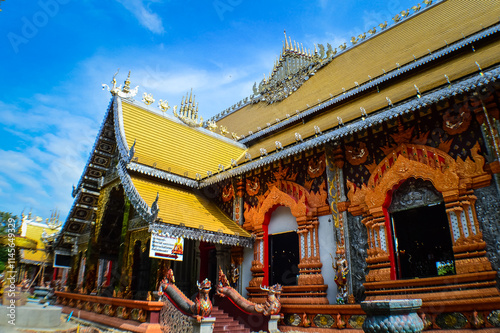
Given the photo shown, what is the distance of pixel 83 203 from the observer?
38.2ft

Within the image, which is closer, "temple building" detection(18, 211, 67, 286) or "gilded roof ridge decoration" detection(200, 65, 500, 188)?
"gilded roof ridge decoration" detection(200, 65, 500, 188)

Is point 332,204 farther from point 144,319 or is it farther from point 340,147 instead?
point 144,319

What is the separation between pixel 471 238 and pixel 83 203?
11057 mm

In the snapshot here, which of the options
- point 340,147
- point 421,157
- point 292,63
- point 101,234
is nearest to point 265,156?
point 340,147

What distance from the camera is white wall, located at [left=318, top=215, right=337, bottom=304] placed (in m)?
7.36

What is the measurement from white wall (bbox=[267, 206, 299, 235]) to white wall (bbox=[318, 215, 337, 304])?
3.21 feet

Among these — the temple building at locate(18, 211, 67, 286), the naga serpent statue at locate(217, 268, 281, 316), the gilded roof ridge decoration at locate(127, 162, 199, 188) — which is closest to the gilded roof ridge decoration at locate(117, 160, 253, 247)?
the gilded roof ridge decoration at locate(127, 162, 199, 188)

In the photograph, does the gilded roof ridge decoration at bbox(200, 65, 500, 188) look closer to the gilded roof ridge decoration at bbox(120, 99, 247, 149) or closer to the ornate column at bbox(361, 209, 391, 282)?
the ornate column at bbox(361, 209, 391, 282)

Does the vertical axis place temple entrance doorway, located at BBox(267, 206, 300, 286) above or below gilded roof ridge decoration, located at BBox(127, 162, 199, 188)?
below

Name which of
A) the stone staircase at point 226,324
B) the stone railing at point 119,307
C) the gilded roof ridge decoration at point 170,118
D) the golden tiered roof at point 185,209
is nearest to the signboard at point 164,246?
the golden tiered roof at point 185,209

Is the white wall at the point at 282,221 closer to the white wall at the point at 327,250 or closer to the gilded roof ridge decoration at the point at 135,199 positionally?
the white wall at the point at 327,250

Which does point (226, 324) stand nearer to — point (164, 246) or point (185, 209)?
point (164, 246)

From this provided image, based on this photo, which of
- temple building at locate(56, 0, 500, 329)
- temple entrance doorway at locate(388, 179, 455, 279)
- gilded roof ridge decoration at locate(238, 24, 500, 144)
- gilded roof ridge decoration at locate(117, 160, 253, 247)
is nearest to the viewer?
temple building at locate(56, 0, 500, 329)

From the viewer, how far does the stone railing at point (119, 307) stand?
719 cm
